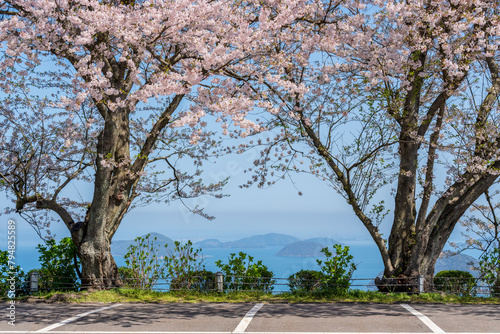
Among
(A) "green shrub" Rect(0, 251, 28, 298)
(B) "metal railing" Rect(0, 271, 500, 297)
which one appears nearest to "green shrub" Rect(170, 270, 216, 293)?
(B) "metal railing" Rect(0, 271, 500, 297)

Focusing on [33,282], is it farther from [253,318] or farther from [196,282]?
[253,318]

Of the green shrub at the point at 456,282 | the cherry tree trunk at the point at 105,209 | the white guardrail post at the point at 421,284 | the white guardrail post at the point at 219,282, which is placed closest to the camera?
the white guardrail post at the point at 421,284

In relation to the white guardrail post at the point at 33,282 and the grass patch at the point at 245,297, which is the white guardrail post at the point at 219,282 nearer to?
the grass patch at the point at 245,297

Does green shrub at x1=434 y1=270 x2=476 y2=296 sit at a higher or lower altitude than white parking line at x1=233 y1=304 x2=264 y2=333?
higher

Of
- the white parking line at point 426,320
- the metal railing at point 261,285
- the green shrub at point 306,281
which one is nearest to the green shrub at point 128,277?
the metal railing at point 261,285

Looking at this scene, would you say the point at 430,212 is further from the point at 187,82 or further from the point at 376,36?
the point at 187,82

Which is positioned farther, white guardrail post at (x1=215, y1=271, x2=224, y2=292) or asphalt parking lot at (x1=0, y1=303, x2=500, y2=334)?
white guardrail post at (x1=215, y1=271, x2=224, y2=292)

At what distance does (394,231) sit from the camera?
15.0 meters

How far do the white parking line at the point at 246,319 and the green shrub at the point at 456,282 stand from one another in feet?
19.4

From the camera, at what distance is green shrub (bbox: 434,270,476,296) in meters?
14.3

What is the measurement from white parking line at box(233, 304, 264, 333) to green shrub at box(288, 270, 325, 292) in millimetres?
1989

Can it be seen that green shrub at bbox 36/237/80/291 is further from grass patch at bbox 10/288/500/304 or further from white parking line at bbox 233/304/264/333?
white parking line at bbox 233/304/264/333

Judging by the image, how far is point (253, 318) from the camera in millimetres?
10984

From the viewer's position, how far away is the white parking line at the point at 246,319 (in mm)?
10055
